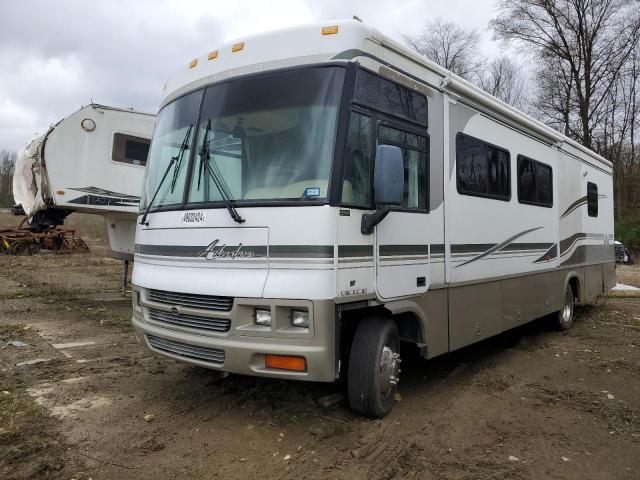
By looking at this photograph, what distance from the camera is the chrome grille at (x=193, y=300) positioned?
3.96 metres

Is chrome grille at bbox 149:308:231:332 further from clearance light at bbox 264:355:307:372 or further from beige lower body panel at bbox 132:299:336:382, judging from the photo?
clearance light at bbox 264:355:307:372

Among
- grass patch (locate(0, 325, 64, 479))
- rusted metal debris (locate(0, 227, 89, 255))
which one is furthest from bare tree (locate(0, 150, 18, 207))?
grass patch (locate(0, 325, 64, 479))

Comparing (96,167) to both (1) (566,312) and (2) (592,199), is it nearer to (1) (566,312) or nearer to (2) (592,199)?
(1) (566,312)

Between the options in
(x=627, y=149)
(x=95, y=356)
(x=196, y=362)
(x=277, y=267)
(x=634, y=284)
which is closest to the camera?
(x=277, y=267)

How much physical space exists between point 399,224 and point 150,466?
2.61 meters

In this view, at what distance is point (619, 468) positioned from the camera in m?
3.64

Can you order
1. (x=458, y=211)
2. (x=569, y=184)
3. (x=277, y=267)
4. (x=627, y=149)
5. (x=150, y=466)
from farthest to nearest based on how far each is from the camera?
(x=627, y=149) → (x=569, y=184) → (x=458, y=211) → (x=277, y=267) → (x=150, y=466)

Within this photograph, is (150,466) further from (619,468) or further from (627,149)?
(627,149)

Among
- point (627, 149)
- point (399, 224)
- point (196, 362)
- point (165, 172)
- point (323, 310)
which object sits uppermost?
point (627, 149)

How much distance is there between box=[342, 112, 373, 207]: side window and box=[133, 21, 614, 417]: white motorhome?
0.05ft

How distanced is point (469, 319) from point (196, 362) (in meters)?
2.85

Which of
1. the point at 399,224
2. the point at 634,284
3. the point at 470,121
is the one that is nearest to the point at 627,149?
the point at 634,284

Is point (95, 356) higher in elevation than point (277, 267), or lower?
lower

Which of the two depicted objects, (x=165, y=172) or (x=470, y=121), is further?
(x=470, y=121)
